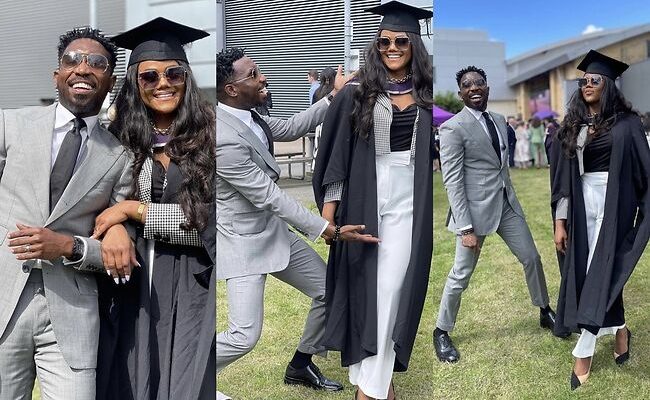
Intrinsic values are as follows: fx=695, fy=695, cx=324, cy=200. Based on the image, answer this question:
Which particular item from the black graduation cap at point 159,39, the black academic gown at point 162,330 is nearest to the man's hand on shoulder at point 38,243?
the black academic gown at point 162,330

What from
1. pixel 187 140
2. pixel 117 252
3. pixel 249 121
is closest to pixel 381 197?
pixel 249 121

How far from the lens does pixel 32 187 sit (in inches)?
96.6

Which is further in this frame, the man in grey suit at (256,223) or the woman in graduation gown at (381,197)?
the man in grey suit at (256,223)

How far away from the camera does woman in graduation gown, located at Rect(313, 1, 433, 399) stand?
7.37ft

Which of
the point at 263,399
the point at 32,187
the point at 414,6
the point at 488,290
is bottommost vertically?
the point at 263,399

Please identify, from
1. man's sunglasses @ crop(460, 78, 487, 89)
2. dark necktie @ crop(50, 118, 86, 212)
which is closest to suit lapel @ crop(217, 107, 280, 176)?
dark necktie @ crop(50, 118, 86, 212)

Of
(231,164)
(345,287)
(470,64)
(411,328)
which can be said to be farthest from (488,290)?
(231,164)

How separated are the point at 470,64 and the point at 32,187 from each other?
1.58 meters

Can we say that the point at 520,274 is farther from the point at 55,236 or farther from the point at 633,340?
the point at 55,236

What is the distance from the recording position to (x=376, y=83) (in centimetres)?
226

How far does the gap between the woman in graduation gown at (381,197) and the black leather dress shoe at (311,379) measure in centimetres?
11

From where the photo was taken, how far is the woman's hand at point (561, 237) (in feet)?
8.57

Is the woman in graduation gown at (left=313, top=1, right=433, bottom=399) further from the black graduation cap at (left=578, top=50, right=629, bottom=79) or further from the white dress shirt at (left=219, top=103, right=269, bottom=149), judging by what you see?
the black graduation cap at (left=578, top=50, right=629, bottom=79)

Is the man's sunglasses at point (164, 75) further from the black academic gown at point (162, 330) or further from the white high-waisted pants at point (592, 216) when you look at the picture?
the white high-waisted pants at point (592, 216)
